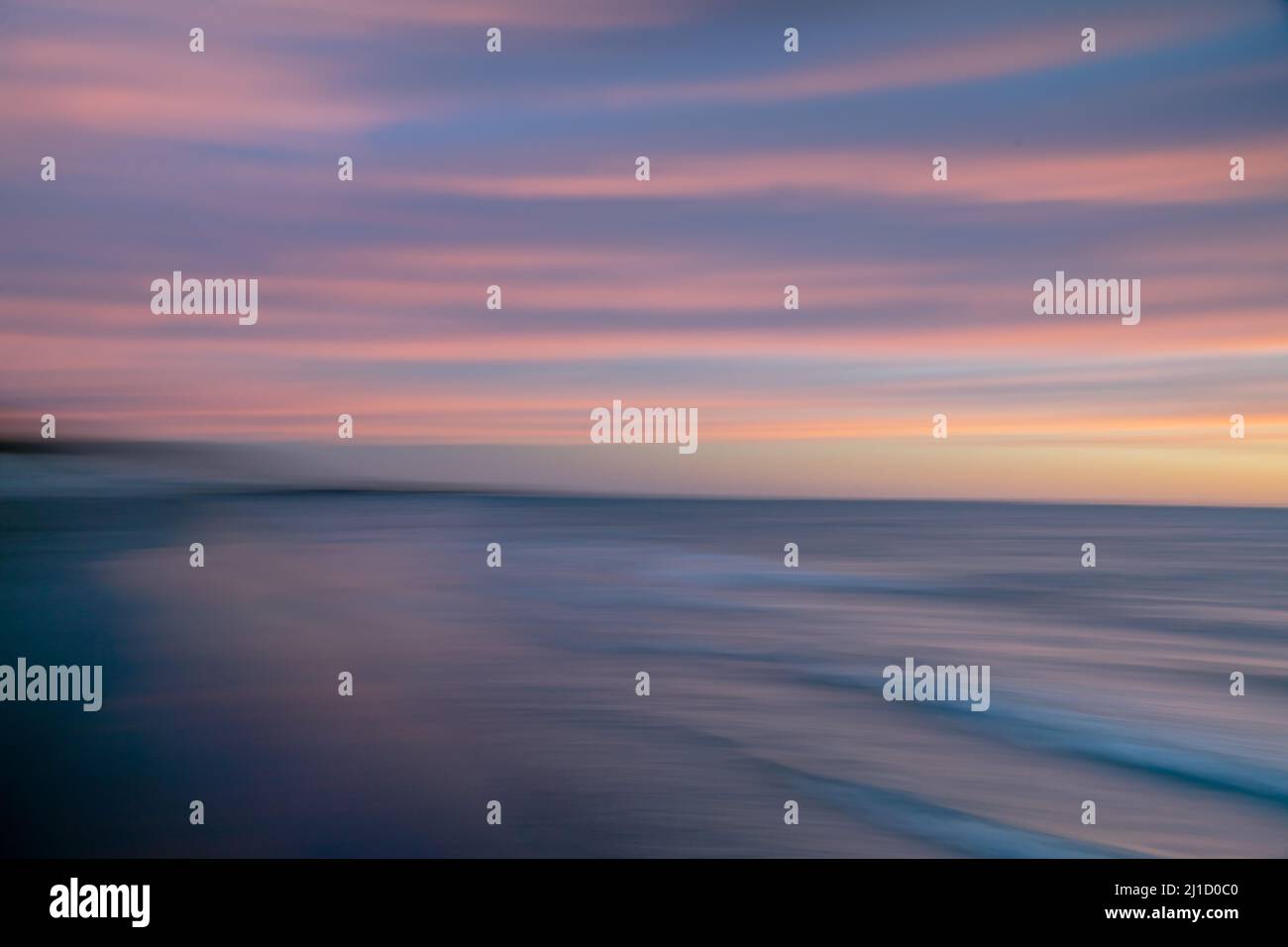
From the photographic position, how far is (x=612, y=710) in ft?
12.2

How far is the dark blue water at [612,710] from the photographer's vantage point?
2713mm

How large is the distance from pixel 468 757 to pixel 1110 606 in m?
4.24

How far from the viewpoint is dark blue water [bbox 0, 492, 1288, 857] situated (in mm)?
2713

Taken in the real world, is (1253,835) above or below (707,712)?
below

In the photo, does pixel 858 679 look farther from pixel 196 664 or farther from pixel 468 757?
pixel 196 664
